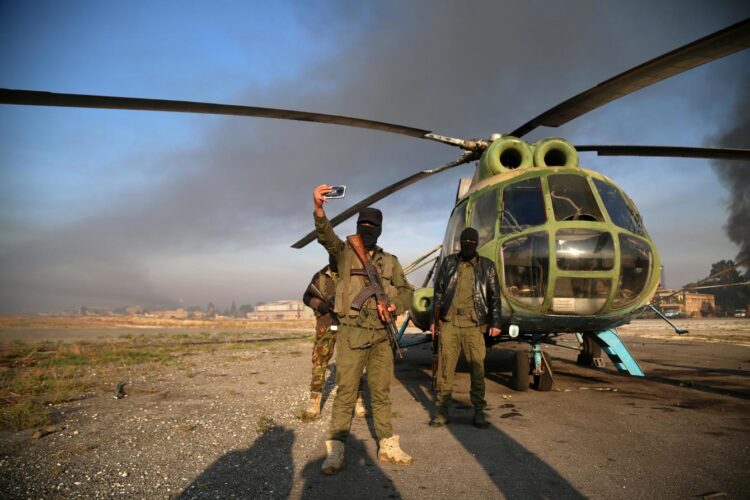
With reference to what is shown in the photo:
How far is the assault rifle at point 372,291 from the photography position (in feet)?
11.2

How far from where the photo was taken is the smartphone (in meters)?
3.04

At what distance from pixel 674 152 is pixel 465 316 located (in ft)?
13.7

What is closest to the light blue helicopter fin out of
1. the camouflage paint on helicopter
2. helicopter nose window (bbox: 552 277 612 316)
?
the camouflage paint on helicopter

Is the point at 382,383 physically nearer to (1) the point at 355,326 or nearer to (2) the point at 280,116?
(1) the point at 355,326

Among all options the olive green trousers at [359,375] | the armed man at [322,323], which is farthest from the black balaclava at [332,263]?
the olive green trousers at [359,375]

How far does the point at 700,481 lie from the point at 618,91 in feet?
12.5

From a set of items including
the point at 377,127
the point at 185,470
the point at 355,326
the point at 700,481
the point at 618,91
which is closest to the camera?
the point at 700,481

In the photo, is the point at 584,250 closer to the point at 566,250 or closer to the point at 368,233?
the point at 566,250

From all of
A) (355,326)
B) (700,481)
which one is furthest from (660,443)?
(355,326)

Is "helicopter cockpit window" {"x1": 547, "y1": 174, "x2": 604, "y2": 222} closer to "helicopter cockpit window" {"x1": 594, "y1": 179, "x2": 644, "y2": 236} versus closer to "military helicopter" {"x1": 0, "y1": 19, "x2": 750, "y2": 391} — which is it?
"military helicopter" {"x1": 0, "y1": 19, "x2": 750, "y2": 391}

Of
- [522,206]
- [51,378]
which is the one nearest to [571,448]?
[522,206]

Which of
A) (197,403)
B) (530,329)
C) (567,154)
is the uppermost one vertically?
(567,154)

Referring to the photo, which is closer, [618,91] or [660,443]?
[660,443]

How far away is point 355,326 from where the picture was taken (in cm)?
339
